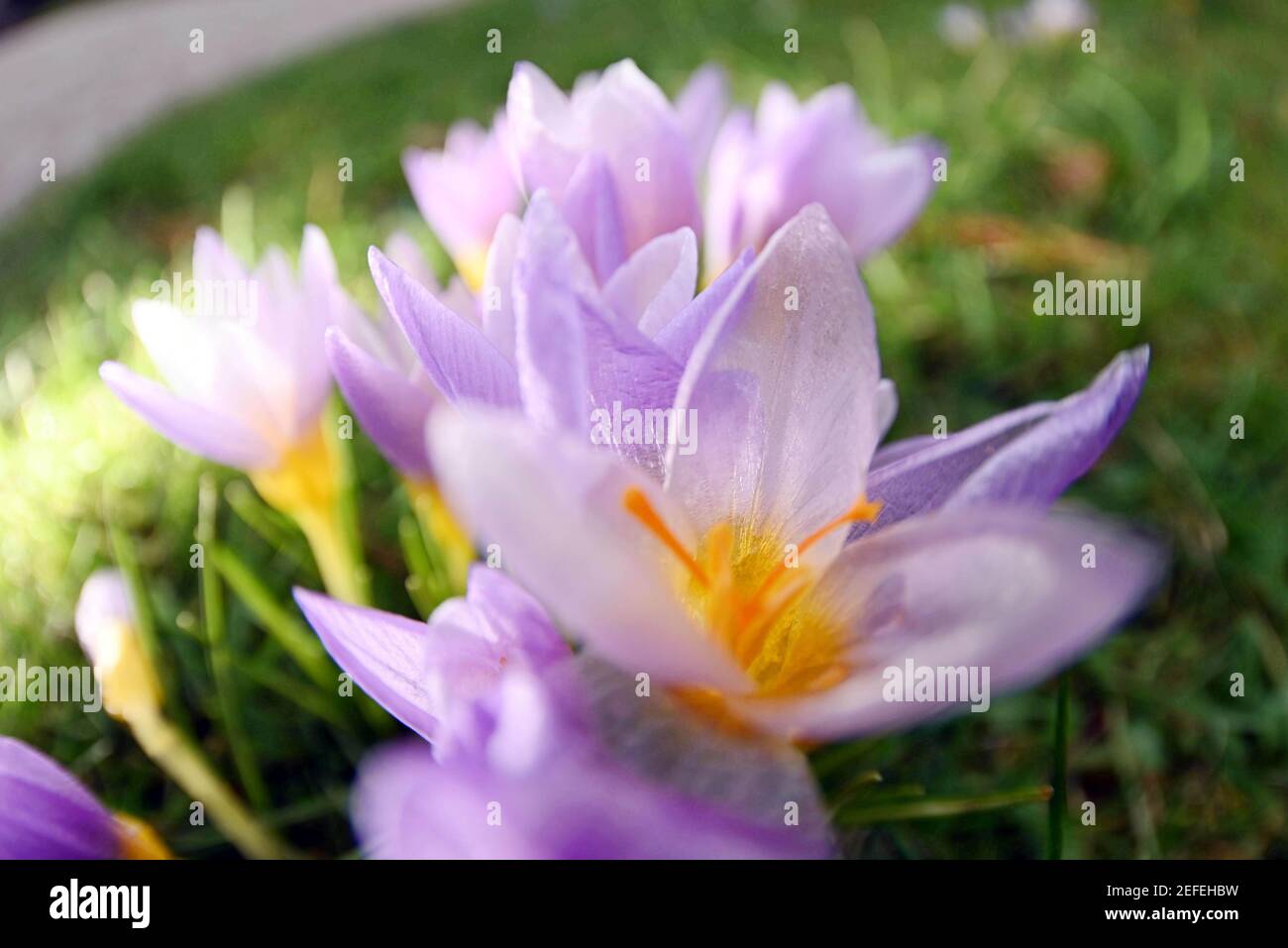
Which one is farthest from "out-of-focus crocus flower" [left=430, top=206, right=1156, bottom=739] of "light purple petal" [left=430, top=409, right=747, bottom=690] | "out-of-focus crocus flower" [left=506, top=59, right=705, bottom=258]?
"out-of-focus crocus flower" [left=506, top=59, right=705, bottom=258]

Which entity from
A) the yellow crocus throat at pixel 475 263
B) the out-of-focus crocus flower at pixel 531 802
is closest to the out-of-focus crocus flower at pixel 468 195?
the yellow crocus throat at pixel 475 263

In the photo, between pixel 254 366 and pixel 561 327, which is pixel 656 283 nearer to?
pixel 561 327

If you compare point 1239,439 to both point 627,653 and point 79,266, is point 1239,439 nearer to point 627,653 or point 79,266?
point 627,653

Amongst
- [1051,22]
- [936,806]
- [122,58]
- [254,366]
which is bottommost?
[936,806]

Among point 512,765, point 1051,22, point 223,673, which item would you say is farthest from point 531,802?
point 1051,22

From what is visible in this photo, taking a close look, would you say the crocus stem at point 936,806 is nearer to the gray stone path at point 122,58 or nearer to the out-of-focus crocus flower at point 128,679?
the out-of-focus crocus flower at point 128,679
